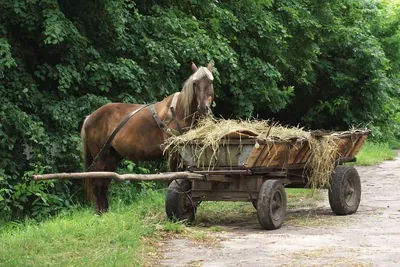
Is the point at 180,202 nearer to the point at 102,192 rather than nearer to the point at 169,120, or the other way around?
the point at 169,120

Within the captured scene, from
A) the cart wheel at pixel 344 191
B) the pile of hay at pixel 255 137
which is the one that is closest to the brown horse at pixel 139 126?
the pile of hay at pixel 255 137

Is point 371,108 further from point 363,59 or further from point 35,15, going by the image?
point 35,15

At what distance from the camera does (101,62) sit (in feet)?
50.2

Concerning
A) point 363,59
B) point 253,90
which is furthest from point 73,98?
point 363,59

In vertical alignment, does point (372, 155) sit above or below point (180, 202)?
below

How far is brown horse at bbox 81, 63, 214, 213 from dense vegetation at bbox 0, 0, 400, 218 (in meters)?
0.99

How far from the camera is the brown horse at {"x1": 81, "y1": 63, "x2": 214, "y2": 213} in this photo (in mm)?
10922

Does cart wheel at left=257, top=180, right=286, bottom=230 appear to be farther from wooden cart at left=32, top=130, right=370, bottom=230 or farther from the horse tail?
the horse tail

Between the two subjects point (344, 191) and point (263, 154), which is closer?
point (263, 154)

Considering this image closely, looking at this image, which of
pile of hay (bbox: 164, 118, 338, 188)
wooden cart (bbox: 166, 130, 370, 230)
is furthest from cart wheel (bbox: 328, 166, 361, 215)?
pile of hay (bbox: 164, 118, 338, 188)

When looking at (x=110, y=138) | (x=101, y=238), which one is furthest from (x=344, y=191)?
(x=101, y=238)

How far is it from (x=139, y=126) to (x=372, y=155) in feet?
44.0

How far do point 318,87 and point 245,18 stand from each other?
7606 mm

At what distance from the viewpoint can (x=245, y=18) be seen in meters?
19.4
